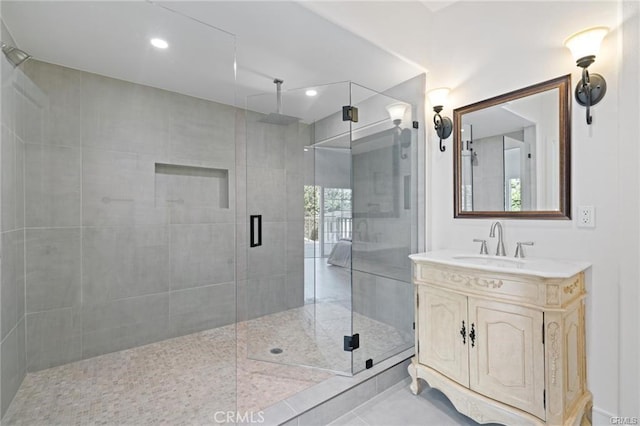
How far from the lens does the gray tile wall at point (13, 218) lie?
4.98ft

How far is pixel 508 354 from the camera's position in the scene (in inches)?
61.5

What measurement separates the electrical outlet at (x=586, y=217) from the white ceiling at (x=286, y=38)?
977mm

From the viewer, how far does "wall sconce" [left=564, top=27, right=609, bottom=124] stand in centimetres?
156

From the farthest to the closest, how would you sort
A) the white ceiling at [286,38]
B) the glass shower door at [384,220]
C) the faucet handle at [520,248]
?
the glass shower door at [384,220] → the faucet handle at [520,248] → the white ceiling at [286,38]

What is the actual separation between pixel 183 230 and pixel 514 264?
7.67 feet

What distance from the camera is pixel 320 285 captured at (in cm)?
277

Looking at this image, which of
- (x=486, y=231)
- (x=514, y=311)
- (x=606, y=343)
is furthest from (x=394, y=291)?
(x=606, y=343)

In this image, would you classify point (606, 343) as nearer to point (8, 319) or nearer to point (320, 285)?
point (320, 285)

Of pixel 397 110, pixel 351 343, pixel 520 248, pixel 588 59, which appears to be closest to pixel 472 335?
pixel 520 248

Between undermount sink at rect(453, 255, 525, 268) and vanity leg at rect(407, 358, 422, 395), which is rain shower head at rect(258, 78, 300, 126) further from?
vanity leg at rect(407, 358, 422, 395)

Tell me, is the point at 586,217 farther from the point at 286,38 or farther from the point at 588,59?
the point at 286,38

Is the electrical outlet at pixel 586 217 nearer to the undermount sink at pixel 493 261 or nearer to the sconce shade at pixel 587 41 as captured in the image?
the undermount sink at pixel 493 261

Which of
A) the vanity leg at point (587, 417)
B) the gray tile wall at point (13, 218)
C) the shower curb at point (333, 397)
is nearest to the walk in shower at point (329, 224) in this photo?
the shower curb at point (333, 397)

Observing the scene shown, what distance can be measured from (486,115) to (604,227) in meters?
1.00
